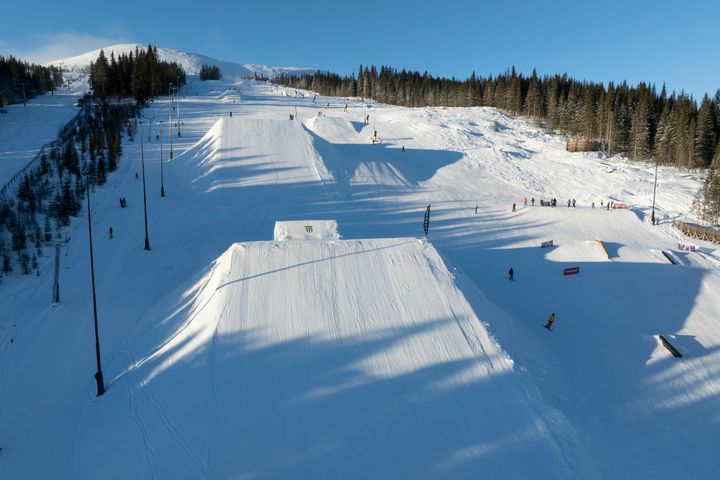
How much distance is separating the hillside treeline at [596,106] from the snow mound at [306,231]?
4377 centimetres

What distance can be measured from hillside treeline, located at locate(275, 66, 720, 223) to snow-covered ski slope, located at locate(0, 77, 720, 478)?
32.8 metres

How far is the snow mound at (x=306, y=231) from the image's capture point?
21.8 meters

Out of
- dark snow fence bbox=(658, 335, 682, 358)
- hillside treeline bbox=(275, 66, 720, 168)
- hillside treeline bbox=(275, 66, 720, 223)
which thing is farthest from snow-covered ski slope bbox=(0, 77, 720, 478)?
hillside treeline bbox=(275, 66, 720, 168)

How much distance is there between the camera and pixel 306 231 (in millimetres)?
22484

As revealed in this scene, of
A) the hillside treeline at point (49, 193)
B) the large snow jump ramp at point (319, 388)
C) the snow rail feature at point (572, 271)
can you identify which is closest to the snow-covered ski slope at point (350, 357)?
the large snow jump ramp at point (319, 388)

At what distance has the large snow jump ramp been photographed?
1119 centimetres

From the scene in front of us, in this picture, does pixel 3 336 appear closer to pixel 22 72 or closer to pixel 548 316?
pixel 548 316

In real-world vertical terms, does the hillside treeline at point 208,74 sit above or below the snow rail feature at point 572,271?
above

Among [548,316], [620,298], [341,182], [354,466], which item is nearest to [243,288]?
[354,466]

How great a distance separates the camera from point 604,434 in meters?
14.0

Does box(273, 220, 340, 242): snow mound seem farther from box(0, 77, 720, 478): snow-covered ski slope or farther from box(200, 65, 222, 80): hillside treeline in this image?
box(200, 65, 222, 80): hillside treeline

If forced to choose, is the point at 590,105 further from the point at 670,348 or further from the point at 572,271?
the point at 670,348

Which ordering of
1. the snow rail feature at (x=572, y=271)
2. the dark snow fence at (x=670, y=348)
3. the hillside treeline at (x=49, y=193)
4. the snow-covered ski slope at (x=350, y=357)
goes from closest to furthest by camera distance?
the snow-covered ski slope at (x=350, y=357) < the dark snow fence at (x=670, y=348) < the hillside treeline at (x=49, y=193) < the snow rail feature at (x=572, y=271)

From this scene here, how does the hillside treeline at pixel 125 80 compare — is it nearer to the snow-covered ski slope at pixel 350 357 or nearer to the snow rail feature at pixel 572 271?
the snow-covered ski slope at pixel 350 357
